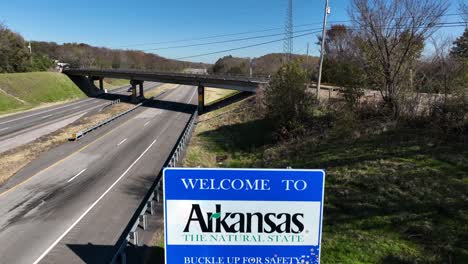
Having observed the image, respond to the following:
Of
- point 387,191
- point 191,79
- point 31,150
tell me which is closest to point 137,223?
point 387,191

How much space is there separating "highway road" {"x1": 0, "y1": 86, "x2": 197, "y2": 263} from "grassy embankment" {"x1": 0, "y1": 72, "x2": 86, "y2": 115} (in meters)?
32.1

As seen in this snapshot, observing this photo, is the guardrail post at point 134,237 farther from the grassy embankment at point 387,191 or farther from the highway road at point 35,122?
the highway road at point 35,122

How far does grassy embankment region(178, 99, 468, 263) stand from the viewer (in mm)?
9172

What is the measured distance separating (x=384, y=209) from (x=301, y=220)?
9534 mm

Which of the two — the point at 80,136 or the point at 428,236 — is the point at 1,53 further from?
the point at 428,236

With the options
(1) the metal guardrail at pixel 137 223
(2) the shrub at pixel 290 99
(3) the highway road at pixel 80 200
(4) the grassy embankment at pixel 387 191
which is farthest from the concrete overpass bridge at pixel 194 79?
(1) the metal guardrail at pixel 137 223

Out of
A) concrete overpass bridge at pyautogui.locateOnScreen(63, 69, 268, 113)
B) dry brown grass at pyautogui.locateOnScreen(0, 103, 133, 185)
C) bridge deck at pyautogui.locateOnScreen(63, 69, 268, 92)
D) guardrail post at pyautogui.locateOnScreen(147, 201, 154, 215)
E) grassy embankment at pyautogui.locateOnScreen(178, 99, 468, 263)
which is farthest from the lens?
concrete overpass bridge at pyautogui.locateOnScreen(63, 69, 268, 113)

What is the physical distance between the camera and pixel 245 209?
12.0 ft

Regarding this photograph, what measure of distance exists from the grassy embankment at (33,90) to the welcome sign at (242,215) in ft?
182

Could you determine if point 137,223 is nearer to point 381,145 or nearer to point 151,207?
point 151,207

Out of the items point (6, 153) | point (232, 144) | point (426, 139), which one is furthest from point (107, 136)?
point (426, 139)

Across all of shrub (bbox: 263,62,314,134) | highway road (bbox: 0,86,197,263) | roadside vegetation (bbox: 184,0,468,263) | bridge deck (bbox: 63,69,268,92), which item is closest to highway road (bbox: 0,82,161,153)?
highway road (bbox: 0,86,197,263)

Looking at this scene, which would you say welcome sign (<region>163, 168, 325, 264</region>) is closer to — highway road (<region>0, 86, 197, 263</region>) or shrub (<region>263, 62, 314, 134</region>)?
highway road (<region>0, 86, 197, 263</region>)

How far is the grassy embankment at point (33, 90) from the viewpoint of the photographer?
54000 mm
